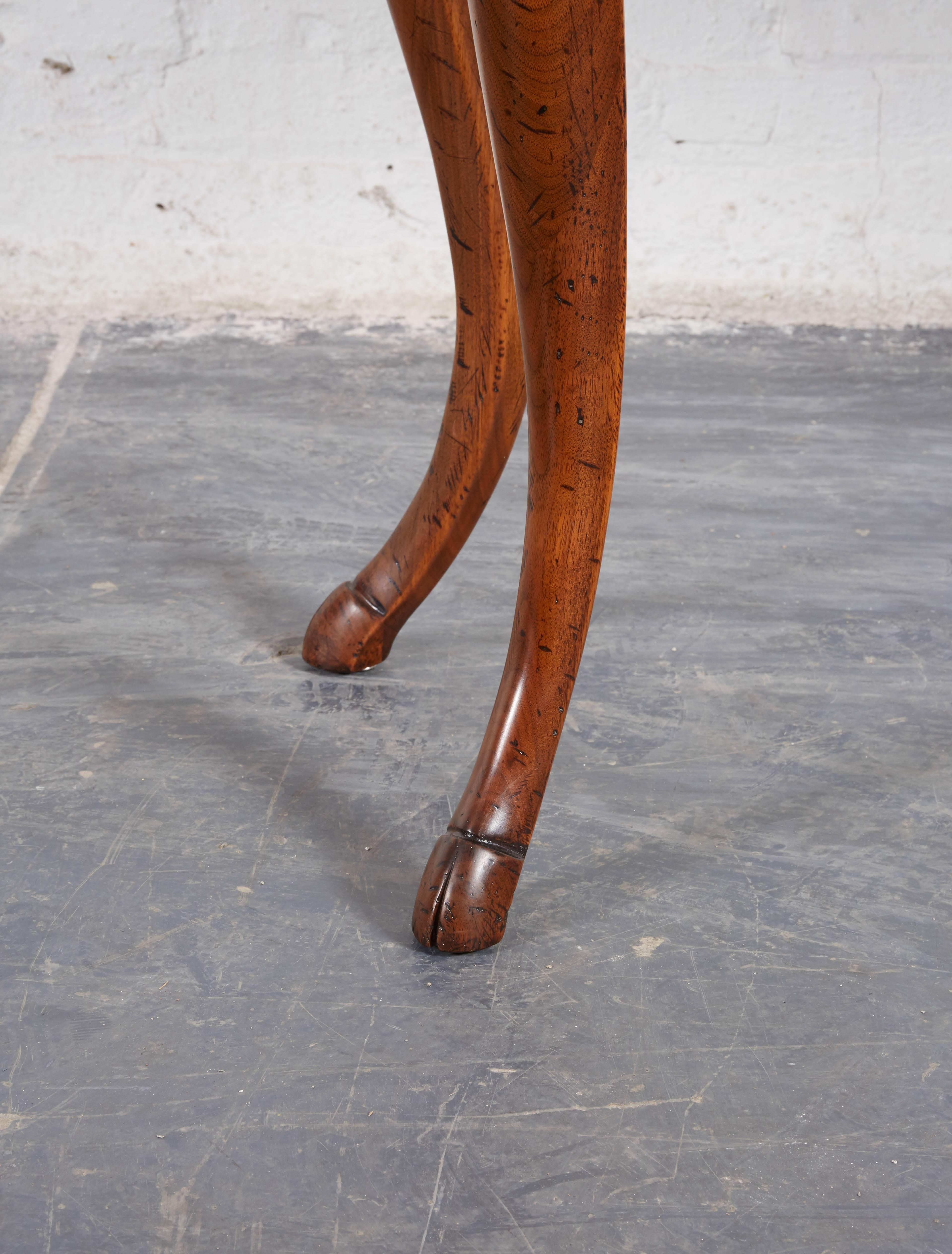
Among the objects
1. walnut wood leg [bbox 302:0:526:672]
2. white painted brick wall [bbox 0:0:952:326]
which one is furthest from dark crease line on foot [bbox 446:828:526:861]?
white painted brick wall [bbox 0:0:952:326]

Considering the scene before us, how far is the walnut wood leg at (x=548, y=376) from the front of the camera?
0.69 meters

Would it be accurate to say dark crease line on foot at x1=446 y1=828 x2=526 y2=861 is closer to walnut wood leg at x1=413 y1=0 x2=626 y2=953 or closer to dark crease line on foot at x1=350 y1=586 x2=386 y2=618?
walnut wood leg at x1=413 y1=0 x2=626 y2=953

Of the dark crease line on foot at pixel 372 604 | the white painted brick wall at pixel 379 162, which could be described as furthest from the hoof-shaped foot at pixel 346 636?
the white painted brick wall at pixel 379 162

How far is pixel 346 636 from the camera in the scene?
118 centimetres

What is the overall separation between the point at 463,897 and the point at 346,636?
1.36 feet

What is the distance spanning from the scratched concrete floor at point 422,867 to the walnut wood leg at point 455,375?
0.22 ft

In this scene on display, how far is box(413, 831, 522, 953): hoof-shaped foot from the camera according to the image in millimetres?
814

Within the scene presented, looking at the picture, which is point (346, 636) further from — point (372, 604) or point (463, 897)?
point (463, 897)

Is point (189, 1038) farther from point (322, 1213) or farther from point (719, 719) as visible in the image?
point (719, 719)

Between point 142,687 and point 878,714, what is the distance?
682 millimetres

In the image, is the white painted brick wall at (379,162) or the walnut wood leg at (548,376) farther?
the white painted brick wall at (379,162)

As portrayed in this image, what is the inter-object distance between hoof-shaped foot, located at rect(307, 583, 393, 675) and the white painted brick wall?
1381 millimetres

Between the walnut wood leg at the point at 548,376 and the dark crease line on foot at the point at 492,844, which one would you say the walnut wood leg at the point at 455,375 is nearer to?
the walnut wood leg at the point at 548,376

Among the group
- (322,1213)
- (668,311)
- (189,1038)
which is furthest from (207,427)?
(322,1213)
